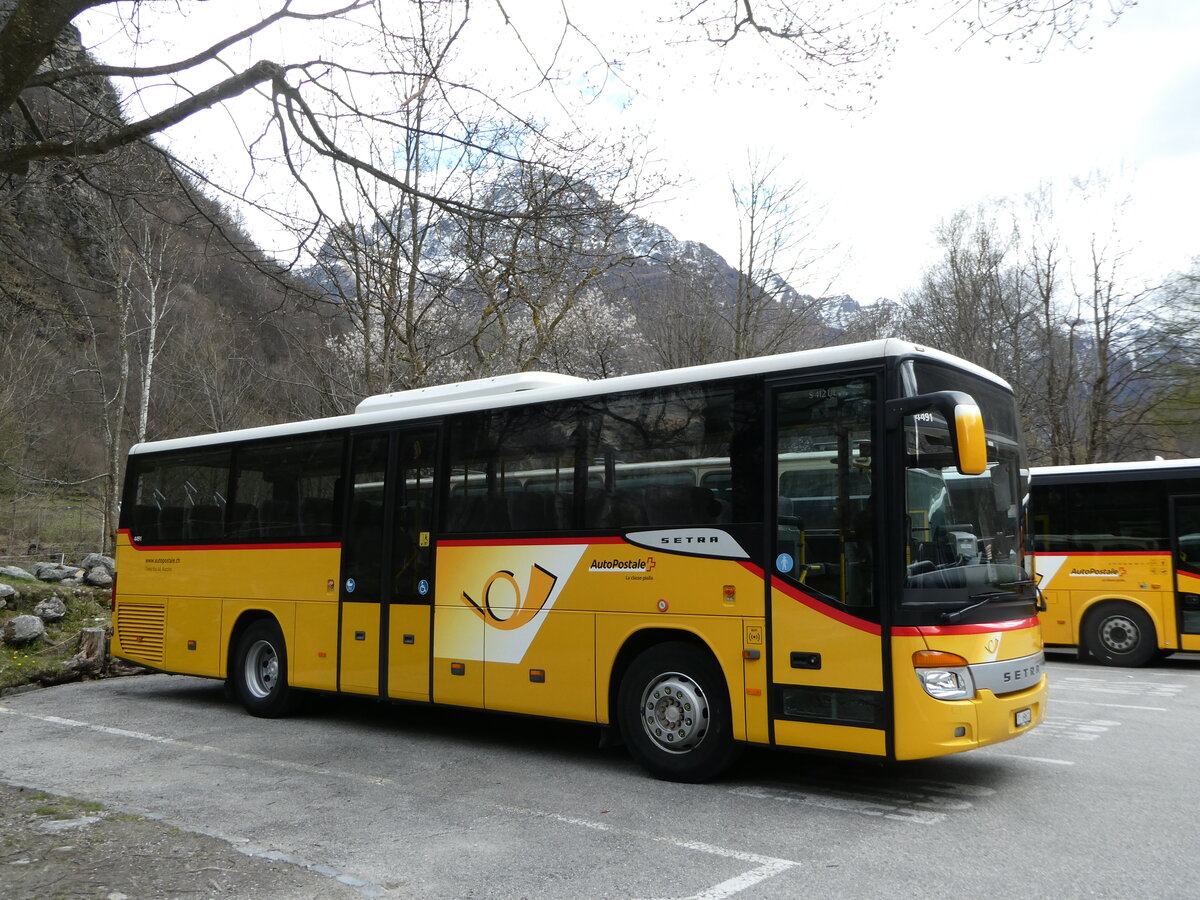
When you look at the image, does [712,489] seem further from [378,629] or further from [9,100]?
[9,100]

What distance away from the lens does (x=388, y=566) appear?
30.9 feet

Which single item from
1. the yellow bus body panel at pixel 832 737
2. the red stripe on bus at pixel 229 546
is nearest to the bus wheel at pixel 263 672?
the red stripe on bus at pixel 229 546

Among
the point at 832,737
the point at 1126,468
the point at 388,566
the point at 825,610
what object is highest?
the point at 1126,468

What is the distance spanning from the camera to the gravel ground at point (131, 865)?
15.2 ft

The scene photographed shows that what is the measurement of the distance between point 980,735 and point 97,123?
27.3ft

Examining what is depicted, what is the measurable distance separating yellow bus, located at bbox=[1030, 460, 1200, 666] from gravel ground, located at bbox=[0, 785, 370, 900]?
12440mm

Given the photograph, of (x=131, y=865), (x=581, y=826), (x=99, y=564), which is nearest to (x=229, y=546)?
(x=131, y=865)

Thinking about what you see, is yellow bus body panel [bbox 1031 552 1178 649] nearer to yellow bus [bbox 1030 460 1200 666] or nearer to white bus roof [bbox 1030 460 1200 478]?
yellow bus [bbox 1030 460 1200 666]

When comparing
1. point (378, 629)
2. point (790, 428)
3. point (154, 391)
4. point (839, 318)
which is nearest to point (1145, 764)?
point (790, 428)

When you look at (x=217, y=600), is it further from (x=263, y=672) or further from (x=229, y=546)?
(x=263, y=672)

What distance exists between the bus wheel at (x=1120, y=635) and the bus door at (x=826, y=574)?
10.5 meters

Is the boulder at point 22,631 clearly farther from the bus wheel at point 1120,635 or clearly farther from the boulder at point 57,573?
the bus wheel at point 1120,635

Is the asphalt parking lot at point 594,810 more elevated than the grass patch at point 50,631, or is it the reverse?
the grass patch at point 50,631

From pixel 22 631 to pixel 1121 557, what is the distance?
1627 centimetres
